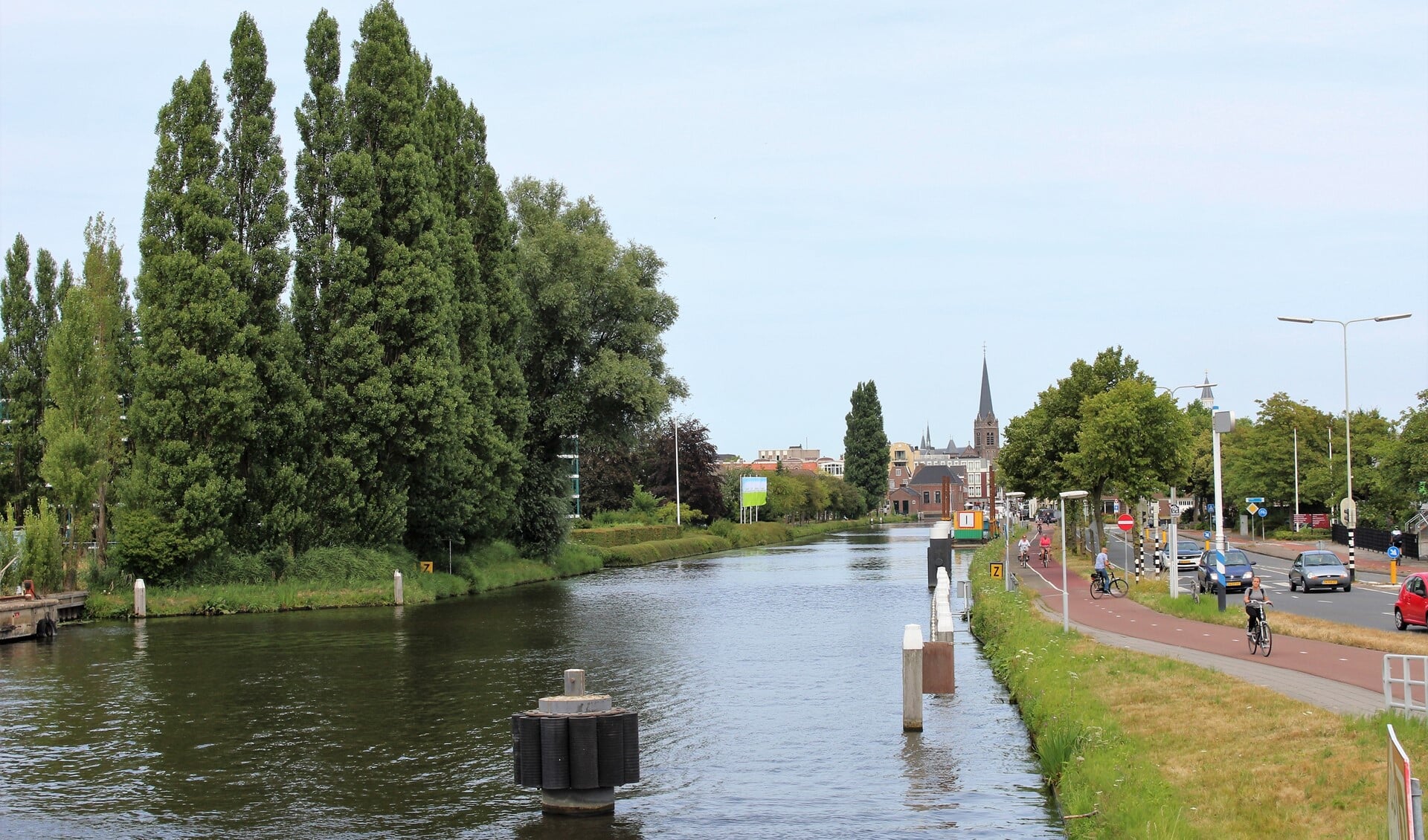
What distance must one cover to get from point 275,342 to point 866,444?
131020 millimetres

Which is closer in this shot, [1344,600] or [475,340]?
[1344,600]

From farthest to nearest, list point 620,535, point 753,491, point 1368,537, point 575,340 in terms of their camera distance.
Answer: point 753,491
point 620,535
point 1368,537
point 575,340

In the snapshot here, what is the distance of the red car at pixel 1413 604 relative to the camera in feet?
93.7

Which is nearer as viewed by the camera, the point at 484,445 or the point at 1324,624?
the point at 1324,624

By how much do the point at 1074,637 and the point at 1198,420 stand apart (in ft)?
347

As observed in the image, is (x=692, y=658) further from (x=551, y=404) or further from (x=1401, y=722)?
(x=551, y=404)

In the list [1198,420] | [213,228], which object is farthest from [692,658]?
[1198,420]

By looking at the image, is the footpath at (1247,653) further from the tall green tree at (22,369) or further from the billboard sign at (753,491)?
the billboard sign at (753,491)

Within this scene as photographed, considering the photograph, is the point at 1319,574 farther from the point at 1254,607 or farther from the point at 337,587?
the point at 337,587

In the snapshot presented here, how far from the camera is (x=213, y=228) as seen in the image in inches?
1698

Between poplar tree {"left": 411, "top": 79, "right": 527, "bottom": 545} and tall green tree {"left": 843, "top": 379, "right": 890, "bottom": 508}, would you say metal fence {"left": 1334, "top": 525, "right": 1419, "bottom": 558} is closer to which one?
poplar tree {"left": 411, "top": 79, "right": 527, "bottom": 545}

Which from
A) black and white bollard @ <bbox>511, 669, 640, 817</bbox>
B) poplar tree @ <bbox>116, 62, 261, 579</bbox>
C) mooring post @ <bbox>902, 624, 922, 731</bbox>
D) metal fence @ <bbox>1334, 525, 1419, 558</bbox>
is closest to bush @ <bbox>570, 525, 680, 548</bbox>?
poplar tree @ <bbox>116, 62, 261, 579</bbox>

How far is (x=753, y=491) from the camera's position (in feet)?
412

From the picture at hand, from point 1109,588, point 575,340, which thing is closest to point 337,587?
point 575,340
